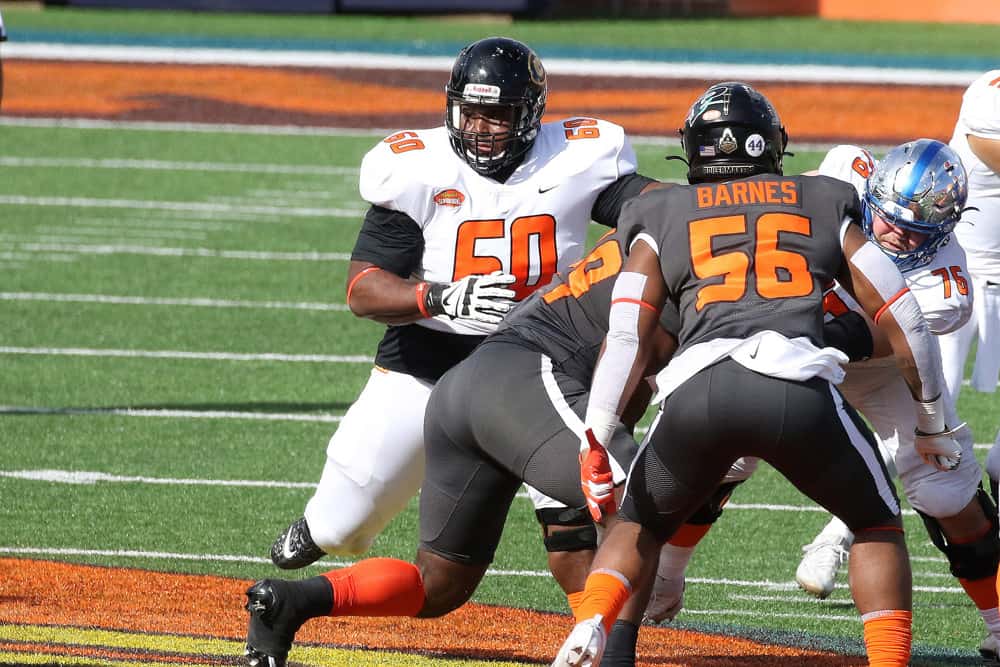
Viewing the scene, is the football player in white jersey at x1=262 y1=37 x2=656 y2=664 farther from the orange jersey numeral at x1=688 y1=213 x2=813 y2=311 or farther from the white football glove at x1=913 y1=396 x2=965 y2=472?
the white football glove at x1=913 y1=396 x2=965 y2=472

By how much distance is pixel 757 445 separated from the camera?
373 cm

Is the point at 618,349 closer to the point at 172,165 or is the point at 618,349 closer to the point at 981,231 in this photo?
the point at 981,231

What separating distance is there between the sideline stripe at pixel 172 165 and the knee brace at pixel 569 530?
10144 millimetres

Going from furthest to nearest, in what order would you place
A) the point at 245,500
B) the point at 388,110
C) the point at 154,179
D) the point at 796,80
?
the point at 796,80 → the point at 388,110 → the point at 154,179 → the point at 245,500

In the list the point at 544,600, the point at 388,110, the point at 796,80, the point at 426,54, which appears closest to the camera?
the point at 544,600

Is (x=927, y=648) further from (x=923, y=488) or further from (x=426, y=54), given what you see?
(x=426, y=54)

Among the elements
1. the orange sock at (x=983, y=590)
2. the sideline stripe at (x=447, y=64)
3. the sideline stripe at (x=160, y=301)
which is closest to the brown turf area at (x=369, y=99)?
the sideline stripe at (x=447, y=64)

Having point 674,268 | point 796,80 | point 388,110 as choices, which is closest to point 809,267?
point 674,268

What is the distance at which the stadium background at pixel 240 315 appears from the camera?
5242mm

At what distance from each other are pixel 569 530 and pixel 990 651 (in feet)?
4.35

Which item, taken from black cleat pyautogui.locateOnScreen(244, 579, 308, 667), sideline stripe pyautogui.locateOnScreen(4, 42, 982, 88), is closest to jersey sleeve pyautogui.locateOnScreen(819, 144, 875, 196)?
black cleat pyautogui.locateOnScreen(244, 579, 308, 667)

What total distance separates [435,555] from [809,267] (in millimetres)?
1220

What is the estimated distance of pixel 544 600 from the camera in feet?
18.8

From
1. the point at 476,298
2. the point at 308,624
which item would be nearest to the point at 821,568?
the point at 308,624
